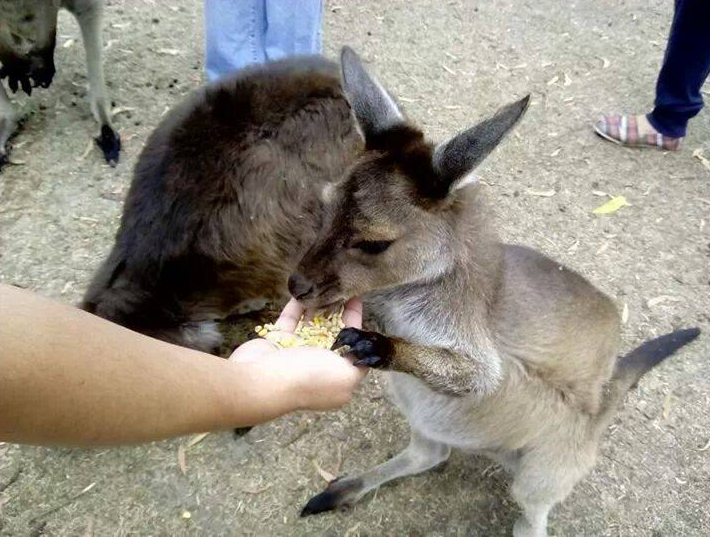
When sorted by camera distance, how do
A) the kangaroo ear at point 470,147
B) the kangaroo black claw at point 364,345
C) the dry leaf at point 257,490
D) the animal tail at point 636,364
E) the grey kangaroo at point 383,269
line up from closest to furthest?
1. the kangaroo ear at point 470,147
2. the kangaroo black claw at point 364,345
3. the grey kangaroo at point 383,269
4. the animal tail at point 636,364
5. the dry leaf at point 257,490

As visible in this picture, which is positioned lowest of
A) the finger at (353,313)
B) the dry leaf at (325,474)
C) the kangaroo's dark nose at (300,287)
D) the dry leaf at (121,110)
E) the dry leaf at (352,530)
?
the dry leaf at (352,530)

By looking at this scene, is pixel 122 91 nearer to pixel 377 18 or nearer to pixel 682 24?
pixel 377 18

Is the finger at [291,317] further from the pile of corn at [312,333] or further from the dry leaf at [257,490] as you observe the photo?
the dry leaf at [257,490]

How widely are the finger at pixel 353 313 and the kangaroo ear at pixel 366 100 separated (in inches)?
15.8

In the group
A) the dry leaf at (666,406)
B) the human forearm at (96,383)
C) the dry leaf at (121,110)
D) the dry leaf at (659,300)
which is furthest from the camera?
the dry leaf at (121,110)

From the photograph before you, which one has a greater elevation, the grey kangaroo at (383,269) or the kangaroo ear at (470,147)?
the kangaroo ear at (470,147)

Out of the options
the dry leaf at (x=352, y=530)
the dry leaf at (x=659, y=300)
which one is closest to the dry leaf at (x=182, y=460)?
the dry leaf at (x=352, y=530)

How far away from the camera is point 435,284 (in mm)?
1682

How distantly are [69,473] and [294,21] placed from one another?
200 cm

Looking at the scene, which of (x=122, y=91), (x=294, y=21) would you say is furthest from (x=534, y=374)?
(x=122, y=91)

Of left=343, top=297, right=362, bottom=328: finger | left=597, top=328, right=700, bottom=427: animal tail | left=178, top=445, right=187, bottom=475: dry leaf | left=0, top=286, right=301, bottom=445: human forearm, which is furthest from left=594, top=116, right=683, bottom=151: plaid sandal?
left=0, top=286, right=301, bottom=445: human forearm

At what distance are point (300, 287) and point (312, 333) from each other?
0.48ft

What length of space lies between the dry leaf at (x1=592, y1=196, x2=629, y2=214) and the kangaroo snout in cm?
194

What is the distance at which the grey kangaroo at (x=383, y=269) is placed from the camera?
1.57 metres
